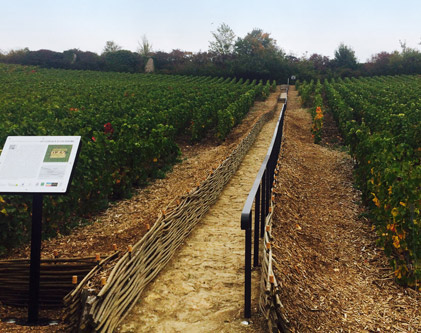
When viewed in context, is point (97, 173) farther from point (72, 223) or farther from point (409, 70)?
point (409, 70)

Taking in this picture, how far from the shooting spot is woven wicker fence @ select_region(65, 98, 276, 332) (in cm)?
362

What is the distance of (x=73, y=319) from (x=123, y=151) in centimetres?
585

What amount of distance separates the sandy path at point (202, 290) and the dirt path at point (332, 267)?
519 millimetres

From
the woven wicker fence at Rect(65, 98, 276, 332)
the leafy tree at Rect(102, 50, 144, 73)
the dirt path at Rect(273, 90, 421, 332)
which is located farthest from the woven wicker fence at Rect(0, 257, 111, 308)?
the leafy tree at Rect(102, 50, 144, 73)

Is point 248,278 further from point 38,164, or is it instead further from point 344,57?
point 344,57

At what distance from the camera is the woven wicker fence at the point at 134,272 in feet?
11.9

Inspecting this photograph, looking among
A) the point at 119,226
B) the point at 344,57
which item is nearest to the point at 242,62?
the point at 344,57

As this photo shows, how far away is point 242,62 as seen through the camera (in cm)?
5838

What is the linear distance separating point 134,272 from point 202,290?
878 millimetres

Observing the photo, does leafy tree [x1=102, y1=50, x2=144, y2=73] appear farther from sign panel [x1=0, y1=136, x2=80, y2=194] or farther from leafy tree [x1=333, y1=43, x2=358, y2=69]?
sign panel [x1=0, y1=136, x2=80, y2=194]

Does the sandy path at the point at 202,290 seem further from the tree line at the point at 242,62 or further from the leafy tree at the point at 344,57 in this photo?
the leafy tree at the point at 344,57

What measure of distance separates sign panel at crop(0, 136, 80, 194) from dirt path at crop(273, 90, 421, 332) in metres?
2.60

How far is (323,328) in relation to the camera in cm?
403

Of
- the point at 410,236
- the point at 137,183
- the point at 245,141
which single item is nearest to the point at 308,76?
the point at 245,141
